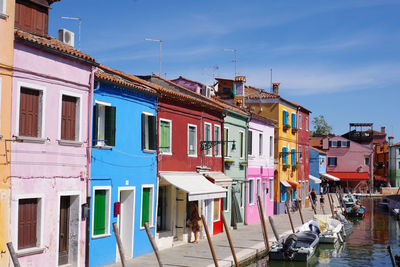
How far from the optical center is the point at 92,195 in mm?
16953

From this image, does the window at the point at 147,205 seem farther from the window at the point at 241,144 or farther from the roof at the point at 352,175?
the roof at the point at 352,175

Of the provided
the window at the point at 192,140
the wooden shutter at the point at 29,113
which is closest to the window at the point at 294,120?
the window at the point at 192,140

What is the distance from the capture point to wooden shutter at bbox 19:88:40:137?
14.0 meters

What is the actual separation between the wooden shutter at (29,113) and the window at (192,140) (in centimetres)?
1048

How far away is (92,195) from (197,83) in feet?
47.8

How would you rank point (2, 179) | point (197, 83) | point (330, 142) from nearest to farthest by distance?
1. point (2, 179)
2. point (197, 83)
3. point (330, 142)

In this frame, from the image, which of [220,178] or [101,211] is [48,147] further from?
[220,178]

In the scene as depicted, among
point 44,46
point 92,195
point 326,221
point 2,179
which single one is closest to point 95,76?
point 44,46

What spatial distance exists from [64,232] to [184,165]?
8.54 metres

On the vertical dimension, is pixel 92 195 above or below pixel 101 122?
below

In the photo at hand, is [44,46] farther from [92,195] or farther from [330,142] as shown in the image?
[330,142]

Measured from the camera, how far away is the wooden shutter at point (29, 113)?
46.0 ft

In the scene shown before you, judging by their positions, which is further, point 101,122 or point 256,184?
point 256,184

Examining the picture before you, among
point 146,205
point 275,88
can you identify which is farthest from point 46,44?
point 275,88
